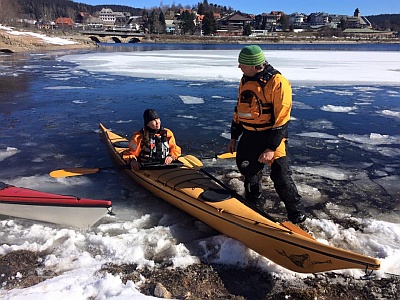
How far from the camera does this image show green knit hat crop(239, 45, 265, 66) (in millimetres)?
2928

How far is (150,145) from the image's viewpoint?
4.14 metres

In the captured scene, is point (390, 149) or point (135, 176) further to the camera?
point (390, 149)

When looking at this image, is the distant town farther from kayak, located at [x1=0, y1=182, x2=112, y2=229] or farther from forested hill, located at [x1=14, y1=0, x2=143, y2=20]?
kayak, located at [x1=0, y1=182, x2=112, y2=229]

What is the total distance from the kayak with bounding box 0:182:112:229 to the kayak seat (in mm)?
912

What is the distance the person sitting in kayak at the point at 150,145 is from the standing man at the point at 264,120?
110 centimetres

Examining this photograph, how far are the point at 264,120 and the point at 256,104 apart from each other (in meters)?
0.16

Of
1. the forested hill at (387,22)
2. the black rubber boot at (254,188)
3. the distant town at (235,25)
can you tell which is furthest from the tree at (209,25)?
the black rubber boot at (254,188)

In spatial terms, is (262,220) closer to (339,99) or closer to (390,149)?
(390,149)

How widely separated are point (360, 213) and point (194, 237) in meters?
1.76

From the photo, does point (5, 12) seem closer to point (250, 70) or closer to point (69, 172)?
point (69, 172)

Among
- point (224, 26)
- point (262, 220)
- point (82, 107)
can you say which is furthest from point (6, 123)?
point (224, 26)

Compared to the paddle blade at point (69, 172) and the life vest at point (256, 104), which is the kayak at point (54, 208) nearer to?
the paddle blade at point (69, 172)

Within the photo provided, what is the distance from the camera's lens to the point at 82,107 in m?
9.02

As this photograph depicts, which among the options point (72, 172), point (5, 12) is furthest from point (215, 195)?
point (5, 12)
